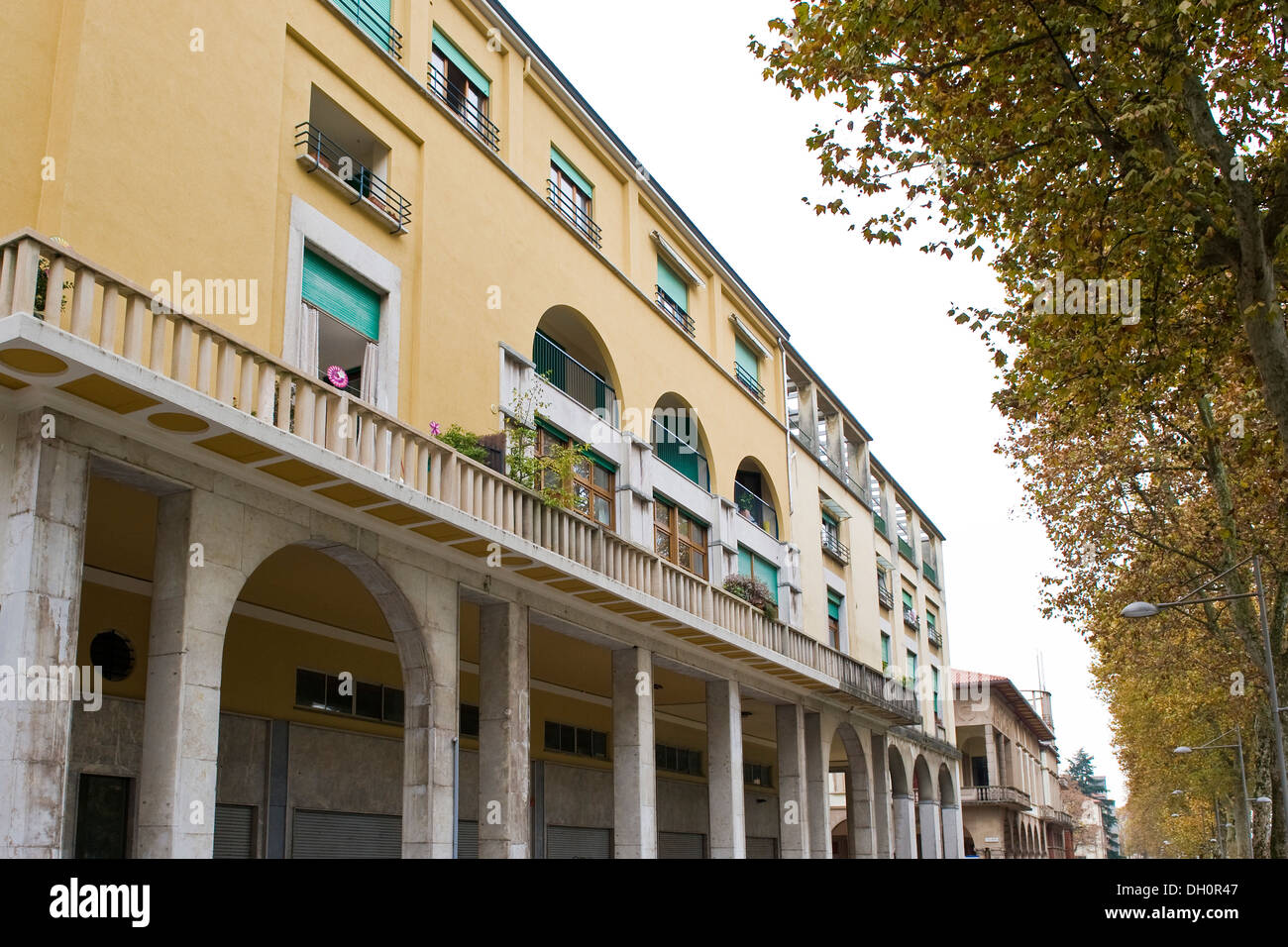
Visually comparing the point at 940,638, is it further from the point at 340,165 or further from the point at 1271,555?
the point at 340,165

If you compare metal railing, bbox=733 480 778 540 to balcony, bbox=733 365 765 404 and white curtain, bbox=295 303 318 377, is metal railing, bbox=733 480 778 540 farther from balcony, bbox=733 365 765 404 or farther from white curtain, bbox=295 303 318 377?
white curtain, bbox=295 303 318 377

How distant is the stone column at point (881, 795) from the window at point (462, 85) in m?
21.7

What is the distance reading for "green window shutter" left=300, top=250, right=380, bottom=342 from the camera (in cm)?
1619

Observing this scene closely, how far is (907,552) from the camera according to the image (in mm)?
48969

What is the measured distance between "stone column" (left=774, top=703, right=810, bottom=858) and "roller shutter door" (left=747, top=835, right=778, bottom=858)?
6.12 metres

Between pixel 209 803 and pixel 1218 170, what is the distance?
13858mm

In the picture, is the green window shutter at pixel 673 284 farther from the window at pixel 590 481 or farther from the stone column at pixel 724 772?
the stone column at pixel 724 772

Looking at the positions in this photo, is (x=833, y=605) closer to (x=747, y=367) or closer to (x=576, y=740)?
(x=747, y=367)

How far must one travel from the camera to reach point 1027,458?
33062 millimetres

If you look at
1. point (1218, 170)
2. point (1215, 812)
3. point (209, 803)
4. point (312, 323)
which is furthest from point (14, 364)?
point (1215, 812)

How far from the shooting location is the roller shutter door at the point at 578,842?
24.7 m

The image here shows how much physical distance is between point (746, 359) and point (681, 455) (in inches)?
245

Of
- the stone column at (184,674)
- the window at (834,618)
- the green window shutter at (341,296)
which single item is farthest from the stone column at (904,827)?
the stone column at (184,674)

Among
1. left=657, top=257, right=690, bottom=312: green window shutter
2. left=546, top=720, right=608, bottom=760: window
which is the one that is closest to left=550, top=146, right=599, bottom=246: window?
left=657, top=257, right=690, bottom=312: green window shutter
